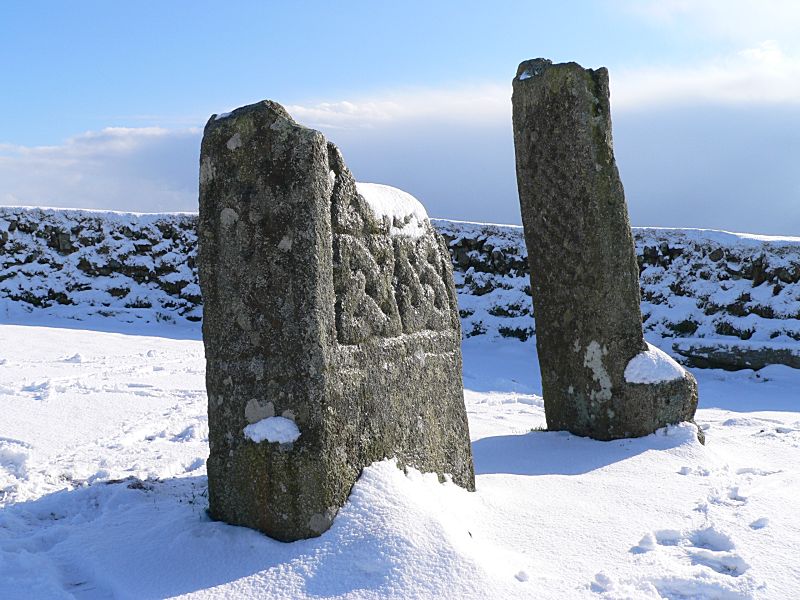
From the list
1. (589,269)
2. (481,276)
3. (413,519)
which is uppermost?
(589,269)

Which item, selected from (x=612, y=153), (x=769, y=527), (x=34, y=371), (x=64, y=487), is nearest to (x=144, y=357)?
(x=34, y=371)

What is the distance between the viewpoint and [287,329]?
2.87 m

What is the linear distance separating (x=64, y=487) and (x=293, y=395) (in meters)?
1.59

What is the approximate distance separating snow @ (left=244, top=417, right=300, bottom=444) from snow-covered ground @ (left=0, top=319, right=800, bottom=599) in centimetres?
34

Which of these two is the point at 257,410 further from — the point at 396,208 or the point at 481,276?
the point at 481,276

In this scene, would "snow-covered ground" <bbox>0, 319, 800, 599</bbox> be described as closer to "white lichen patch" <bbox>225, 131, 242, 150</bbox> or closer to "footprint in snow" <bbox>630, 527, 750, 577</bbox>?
"footprint in snow" <bbox>630, 527, 750, 577</bbox>

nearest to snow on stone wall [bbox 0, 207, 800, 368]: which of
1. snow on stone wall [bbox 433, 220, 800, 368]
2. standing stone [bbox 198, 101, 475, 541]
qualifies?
snow on stone wall [bbox 433, 220, 800, 368]

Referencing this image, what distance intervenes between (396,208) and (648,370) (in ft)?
7.87

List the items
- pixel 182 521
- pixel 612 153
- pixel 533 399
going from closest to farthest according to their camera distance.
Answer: pixel 182 521 < pixel 612 153 < pixel 533 399

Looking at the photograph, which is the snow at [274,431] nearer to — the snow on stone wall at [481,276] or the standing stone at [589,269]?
the standing stone at [589,269]

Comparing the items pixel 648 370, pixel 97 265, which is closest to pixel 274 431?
pixel 648 370

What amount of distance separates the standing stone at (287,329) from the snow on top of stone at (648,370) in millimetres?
2358

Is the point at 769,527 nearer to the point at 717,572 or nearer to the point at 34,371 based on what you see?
the point at 717,572

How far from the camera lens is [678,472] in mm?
4465
